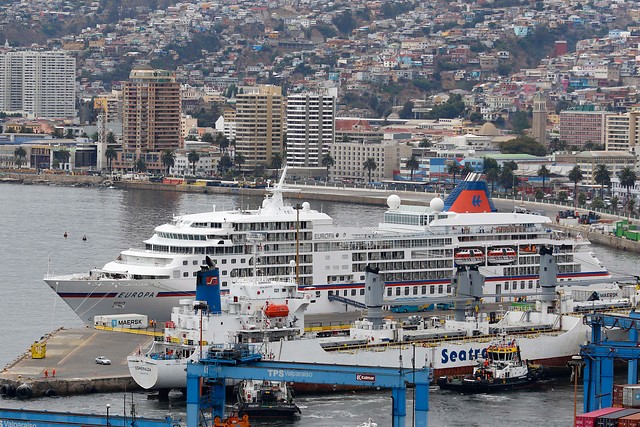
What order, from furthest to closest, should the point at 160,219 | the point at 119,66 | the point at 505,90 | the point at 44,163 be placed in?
the point at 119,66 < the point at 505,90 < the point at 44,163 < the point at 160,219

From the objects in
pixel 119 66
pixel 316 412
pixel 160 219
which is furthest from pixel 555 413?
pixel 119 66

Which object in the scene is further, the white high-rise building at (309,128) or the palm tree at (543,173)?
the white high-rise building at (309,128)

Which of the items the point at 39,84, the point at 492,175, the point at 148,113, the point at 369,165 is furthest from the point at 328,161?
the point at 39,84

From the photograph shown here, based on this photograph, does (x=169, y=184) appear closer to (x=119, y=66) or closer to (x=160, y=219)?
(x=160, y=219)

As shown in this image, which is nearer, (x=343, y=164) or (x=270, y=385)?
(x=270, y=385)

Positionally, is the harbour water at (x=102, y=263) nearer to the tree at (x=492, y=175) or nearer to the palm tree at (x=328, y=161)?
the tree at (x=492, y=175)

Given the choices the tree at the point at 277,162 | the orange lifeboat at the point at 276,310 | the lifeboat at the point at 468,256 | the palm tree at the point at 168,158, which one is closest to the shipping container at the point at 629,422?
the orange lifeboat at the point at 276,310
